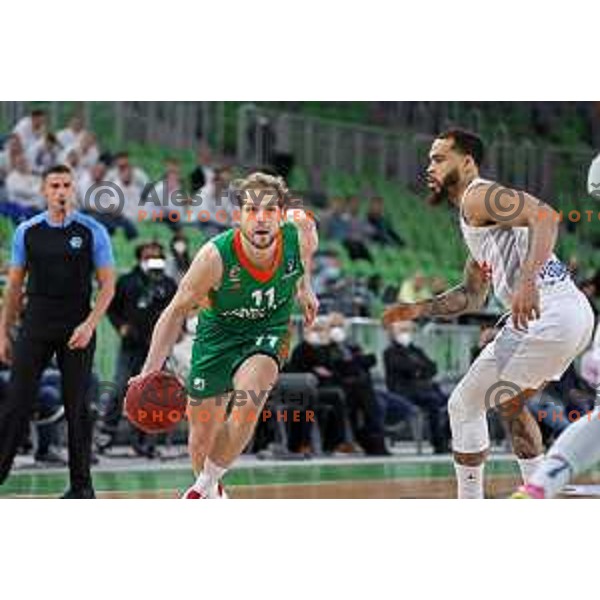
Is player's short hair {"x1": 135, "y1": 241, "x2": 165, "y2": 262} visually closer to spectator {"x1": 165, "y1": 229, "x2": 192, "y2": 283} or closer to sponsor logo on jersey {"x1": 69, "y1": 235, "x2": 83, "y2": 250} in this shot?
spectator {"x1": 165, "y1": 229, "x2": 192, "y2": 283}

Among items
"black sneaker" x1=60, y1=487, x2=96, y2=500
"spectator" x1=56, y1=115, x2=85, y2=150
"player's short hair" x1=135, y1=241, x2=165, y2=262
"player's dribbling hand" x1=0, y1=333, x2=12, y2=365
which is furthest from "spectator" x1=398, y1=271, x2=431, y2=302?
"black sneaker" x1=60, y1=487, x2=96, y2=500

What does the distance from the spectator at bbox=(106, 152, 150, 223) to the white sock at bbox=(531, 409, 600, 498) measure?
962 centimetres

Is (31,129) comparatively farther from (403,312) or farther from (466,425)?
(466,425)

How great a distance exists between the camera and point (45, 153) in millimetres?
15859

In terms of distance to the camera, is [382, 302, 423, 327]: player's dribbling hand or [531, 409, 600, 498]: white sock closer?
[531, 409, 600, 498]: white sock

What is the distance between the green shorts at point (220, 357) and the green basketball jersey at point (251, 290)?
4 centimetres

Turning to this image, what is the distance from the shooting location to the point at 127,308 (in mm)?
14094

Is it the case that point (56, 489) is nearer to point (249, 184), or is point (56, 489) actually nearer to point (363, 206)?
point (249, 184)

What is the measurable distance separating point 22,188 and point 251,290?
6.66 m

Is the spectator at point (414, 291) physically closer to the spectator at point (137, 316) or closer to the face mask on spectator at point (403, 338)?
the face mask on spectator at point (403, 338)

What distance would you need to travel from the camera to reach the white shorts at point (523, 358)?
8898 mm

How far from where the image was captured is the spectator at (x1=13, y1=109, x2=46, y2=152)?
52.2 feet

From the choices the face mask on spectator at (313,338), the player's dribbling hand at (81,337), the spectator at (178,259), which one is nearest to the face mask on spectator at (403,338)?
the face mask on spectator at (313,338)

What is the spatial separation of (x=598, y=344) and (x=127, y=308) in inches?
294
